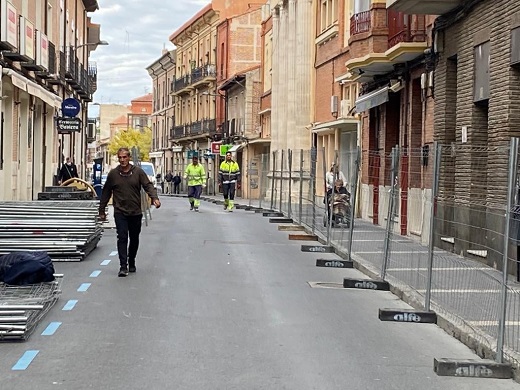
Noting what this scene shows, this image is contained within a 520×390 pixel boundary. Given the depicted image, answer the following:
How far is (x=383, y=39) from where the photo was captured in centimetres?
2219

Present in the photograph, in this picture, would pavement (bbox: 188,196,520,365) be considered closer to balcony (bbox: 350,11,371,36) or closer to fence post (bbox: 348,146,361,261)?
fence post (bbox: 348,146,361,261)

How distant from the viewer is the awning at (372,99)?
75.3 feet

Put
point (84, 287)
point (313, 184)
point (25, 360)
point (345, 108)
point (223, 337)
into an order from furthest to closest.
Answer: point (345, 108) → point (313, 184) → point (84, 287) → point (223, 337) → point (25, 360)

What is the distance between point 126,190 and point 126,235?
27.1 inches

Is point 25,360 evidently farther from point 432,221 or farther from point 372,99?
point 372,99

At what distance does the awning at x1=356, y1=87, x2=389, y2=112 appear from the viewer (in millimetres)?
22953

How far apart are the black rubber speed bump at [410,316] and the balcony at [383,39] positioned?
1050 centimetres

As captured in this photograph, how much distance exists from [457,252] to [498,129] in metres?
4.99

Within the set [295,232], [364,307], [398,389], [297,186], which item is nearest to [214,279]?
[364,307]

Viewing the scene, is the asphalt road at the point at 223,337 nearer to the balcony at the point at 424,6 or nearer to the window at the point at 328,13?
the balcony at the point at 424,6

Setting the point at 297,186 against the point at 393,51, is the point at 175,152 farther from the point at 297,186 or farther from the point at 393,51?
the point at 393,51

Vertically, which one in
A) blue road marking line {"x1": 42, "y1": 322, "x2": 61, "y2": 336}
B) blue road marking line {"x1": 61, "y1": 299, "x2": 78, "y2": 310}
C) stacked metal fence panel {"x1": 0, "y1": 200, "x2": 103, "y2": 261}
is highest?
stacked metal fence panel {"x1": 0, "y1": 200, "x2": 103, "y2": 261}

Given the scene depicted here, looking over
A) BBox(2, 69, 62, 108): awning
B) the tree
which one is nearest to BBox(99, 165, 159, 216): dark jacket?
BBox(2, 69, 62, 108): awning

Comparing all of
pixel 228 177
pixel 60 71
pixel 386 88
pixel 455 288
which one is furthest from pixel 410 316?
pixel 60 71
